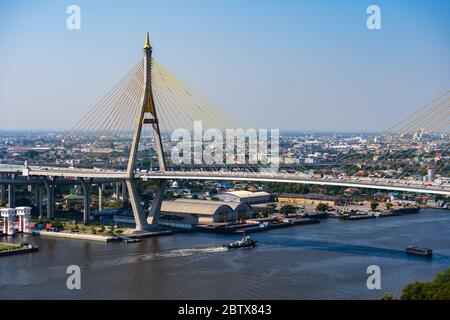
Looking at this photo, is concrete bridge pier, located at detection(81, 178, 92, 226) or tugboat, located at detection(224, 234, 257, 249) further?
concrete bridge pier, located at detection(81, 178, 92, 226)

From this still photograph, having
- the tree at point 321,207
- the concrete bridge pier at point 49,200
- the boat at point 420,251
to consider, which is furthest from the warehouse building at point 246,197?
the boat at point 420,251

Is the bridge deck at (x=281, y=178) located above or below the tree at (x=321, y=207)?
above

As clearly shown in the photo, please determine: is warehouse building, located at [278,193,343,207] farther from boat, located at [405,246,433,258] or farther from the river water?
boat, located at [405,246,433,258]

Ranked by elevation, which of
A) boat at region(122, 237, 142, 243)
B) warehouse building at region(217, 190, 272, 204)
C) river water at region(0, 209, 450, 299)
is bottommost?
river water at region(0, 209, 450, 299)

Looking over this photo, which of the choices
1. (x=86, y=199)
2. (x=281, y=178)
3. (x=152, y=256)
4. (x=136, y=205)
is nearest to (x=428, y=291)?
(x=152, y=256)

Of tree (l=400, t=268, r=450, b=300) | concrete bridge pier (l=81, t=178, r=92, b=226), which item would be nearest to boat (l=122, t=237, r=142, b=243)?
concrete bridge pier (l=81, t=178, r=92, b=226)

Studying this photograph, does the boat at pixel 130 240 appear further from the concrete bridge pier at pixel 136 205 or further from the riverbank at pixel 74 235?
the concrete bridge pier at pixel 136 205

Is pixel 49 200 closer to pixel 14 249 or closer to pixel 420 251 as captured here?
pixel 14 249

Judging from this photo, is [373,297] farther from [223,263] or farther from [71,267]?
[71,267]
